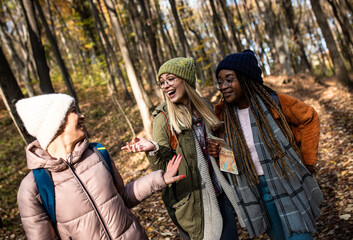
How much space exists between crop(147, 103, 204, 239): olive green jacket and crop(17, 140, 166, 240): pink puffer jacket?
0.43 meters

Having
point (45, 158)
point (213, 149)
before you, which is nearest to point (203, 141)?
point (213, 149)

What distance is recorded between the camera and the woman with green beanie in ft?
6.89

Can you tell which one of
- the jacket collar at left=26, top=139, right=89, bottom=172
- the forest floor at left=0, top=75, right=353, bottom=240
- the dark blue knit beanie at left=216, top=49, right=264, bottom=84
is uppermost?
the dark blue knit beanie at left=216, top=49, right=264, bottom=84

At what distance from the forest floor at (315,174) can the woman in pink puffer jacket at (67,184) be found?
2.88m

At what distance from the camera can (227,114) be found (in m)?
2.32

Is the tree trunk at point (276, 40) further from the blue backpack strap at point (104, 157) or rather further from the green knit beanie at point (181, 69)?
the blue backpack strap at point (104, 157)

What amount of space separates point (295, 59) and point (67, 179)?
27128 millimetres

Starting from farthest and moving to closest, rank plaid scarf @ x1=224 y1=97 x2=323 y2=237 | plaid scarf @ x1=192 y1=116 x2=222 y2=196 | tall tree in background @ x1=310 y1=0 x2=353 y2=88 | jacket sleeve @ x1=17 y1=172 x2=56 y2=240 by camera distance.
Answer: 1. tall tree in background @ x1=310 y1=0 x2=353 y2=88
2. plaid scarf @ x1=192 y1=116 x2=222 y2=196
3. plaid scarf @ x1=224 y1=97 x2=323 y2=237
4. jacket sleeve @ x1=17 y1=172 x2=56 y2=240

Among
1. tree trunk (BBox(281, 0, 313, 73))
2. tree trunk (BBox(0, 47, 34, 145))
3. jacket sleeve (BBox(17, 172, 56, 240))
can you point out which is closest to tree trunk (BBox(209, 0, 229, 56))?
tree trunk (BBox(281, 0, 313, 73))

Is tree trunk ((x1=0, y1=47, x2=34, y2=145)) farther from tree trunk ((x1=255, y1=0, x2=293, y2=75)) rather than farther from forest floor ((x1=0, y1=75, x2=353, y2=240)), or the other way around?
tree trunk ((x1=255, y1=0, x2=293, y2=75))

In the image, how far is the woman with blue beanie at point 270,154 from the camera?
6.73ft

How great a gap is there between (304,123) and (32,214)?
2173 mm

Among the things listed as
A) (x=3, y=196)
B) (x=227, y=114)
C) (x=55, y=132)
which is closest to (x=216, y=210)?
(x=227, y=114)

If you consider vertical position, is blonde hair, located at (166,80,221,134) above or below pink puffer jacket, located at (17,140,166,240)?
above
